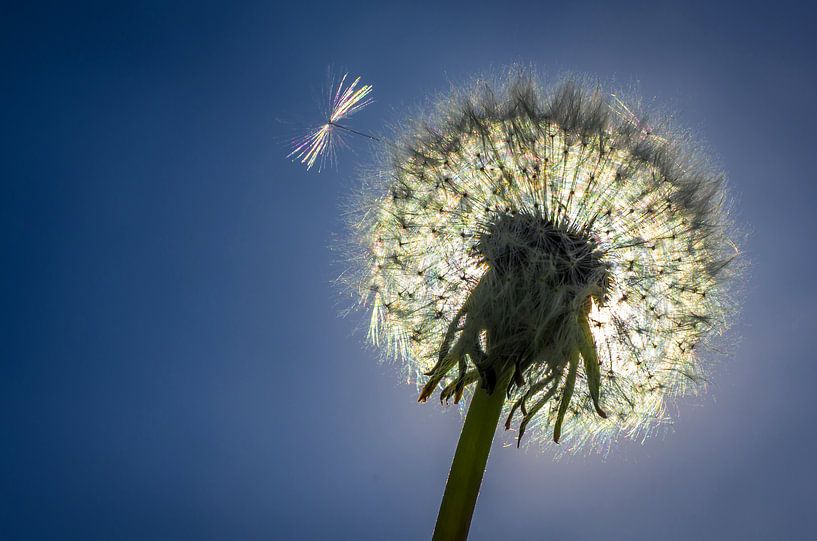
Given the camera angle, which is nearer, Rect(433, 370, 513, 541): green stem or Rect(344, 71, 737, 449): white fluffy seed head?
Rect(433, 370, 513, 541): green stem

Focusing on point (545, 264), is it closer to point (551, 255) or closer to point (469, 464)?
point (551, 255)

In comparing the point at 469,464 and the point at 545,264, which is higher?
the point at 545,264

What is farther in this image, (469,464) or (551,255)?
(551,255)

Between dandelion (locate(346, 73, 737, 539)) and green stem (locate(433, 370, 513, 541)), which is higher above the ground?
dandelion (locate(346, 73, 737, 539))

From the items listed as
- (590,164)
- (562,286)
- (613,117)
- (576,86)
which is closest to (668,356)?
(562,286)

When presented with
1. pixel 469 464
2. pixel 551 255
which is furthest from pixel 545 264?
pixel 469 464
